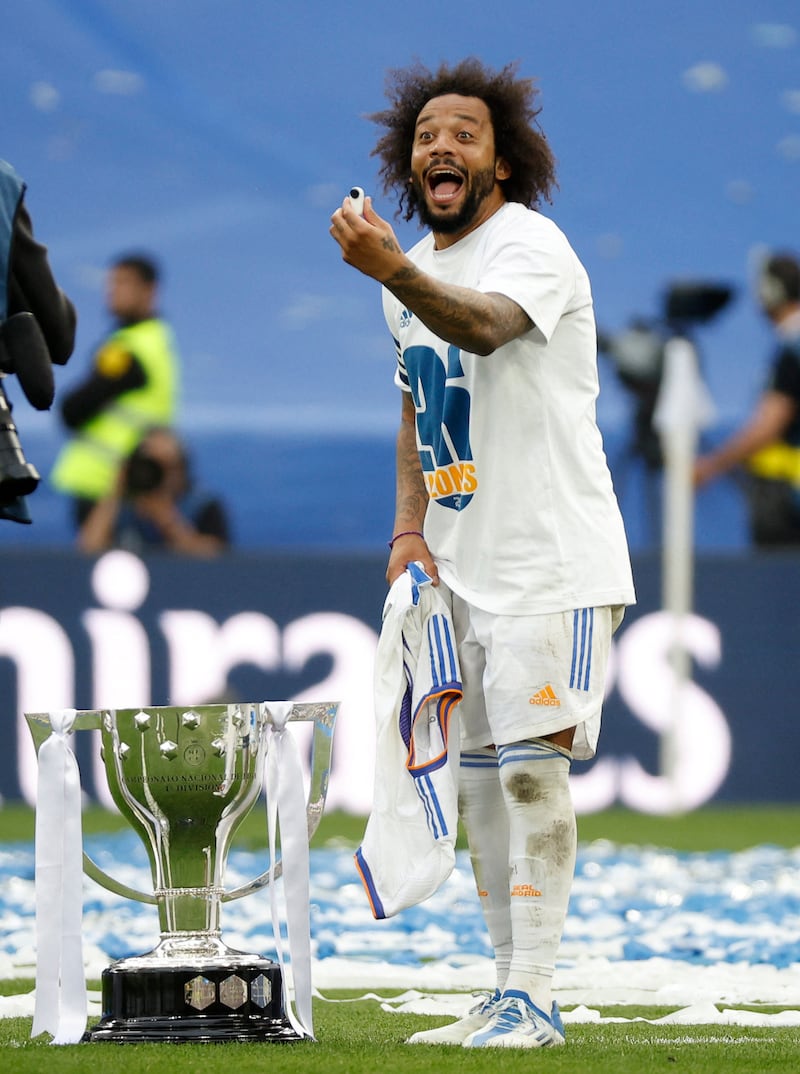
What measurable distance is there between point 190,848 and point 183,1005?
0.30 m

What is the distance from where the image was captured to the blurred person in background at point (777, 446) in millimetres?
10680

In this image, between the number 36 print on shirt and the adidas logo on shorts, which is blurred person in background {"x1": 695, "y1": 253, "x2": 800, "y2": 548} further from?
the adidas logo on shorts

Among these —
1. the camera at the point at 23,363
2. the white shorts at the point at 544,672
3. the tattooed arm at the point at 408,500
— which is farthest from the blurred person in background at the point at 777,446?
the camera at the point at 23,363

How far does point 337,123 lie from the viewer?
13875 millimetres

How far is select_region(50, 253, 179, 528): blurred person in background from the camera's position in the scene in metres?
10.6

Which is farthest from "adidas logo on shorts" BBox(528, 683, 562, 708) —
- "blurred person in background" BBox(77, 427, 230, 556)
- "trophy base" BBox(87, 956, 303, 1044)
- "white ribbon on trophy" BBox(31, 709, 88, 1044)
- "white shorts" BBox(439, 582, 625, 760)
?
"blurred person in background" BBox(77, 427, 230, 556)

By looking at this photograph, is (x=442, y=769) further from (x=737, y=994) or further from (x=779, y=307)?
(x=779, y=307)

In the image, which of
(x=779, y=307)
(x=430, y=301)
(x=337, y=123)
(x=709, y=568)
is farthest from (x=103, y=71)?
(x=430, y=301)

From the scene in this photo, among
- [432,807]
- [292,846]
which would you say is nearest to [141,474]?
[292,846]

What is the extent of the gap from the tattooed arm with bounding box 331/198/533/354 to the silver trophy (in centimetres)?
78

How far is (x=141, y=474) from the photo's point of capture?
10.6 m

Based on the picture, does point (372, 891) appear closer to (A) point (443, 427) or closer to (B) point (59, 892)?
(B) point (59, 892)

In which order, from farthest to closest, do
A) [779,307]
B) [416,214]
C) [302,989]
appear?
[779,307] < [416,214] < [302,989]

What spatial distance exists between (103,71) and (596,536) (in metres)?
10.7
